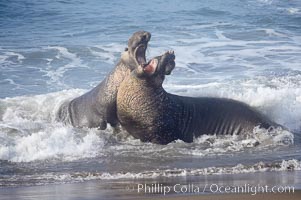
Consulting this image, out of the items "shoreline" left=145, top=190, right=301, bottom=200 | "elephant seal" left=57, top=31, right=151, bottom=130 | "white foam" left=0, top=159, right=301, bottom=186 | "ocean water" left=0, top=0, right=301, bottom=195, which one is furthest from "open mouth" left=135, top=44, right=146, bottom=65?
"shoreline" left=145, top=190, right=301, bottom=200

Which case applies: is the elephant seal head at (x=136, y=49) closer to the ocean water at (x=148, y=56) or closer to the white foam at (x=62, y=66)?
A: the ocean water at (x=148, y=56)

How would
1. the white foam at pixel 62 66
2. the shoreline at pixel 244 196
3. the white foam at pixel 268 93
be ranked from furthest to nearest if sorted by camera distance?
the white foam at pixel 62 66 < the white foam at pixel 268 93 < the shoreline at pixel 244 196

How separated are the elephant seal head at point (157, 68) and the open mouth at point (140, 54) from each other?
0.45m

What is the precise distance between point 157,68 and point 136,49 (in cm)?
78

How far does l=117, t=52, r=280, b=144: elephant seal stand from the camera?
34.6 ft

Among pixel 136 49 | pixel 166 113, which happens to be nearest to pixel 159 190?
pixel 166 113

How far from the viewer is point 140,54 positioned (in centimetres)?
1109

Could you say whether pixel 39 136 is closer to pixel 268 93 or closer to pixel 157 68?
pixel 157 68

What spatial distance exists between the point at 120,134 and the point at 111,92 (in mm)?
659

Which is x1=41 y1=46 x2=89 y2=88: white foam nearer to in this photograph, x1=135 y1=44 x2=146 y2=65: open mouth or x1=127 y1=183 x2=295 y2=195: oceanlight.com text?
x1=135 y1=44 x2=146 y2=65: open mouth

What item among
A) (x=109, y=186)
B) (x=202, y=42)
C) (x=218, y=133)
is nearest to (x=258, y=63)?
(x=202, y=42)

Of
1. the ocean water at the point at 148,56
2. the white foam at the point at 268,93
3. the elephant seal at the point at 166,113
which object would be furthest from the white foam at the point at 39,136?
the white foam at the point at 268,93

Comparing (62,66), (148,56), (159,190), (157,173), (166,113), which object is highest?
(159,190)

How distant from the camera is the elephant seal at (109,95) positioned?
11.0 meters
